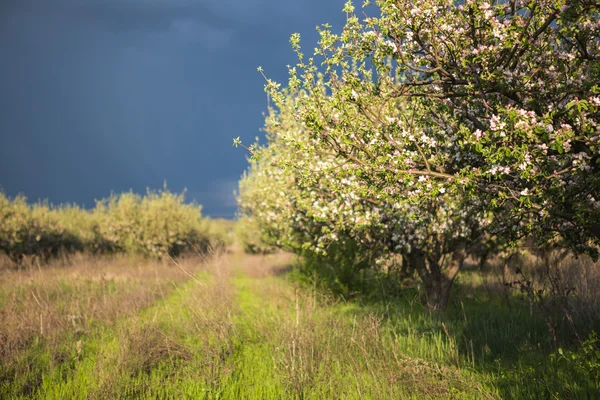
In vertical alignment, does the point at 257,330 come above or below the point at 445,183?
below

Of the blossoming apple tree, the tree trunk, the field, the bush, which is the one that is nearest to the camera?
the blossoming apple tree

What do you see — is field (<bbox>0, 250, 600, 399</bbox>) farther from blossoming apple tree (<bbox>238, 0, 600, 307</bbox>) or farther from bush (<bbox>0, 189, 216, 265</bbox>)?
bush (<bbox>0, 189, 216, 265</bbox>)

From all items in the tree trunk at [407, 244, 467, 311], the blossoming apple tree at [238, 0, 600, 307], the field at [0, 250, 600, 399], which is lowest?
the field at [0, 250, 600, 399]

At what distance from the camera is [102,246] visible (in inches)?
1443

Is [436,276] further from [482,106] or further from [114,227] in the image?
[114,227]

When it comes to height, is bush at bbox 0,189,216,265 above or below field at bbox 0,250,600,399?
above

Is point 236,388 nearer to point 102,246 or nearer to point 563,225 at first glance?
point 563,225

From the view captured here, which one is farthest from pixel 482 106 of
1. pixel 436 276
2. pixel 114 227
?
pixel 114 227

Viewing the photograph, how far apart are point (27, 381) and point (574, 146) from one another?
10175mm

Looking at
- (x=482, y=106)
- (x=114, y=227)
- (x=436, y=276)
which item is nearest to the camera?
(x=482, y=106)

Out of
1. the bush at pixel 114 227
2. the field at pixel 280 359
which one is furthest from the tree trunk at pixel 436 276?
the bush at pixel 114 227

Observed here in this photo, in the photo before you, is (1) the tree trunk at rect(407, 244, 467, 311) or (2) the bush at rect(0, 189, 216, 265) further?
(2) the bush at rect(0, 189, 216, 265)

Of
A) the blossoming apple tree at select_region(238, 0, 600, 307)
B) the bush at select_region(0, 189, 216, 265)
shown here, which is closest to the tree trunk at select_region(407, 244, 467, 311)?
the blossoming apple tree at select_region(238, 0, 600, 307)

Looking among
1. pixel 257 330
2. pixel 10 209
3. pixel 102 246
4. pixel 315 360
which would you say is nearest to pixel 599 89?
pixel 315 360
